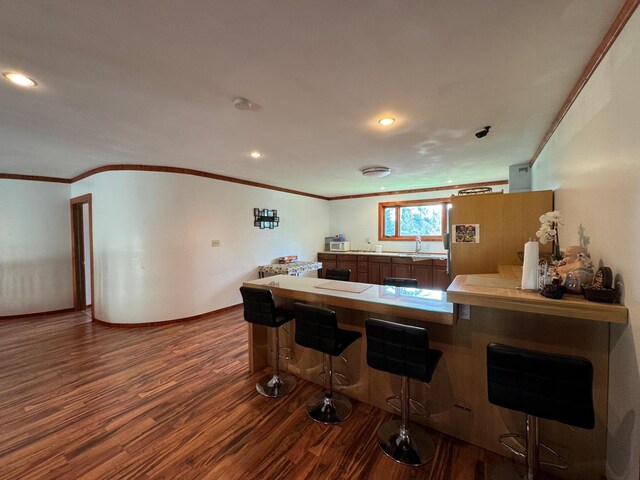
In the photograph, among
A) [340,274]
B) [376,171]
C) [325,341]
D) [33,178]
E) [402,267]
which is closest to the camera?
[325,341]

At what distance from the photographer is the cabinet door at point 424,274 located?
5656 millimetres

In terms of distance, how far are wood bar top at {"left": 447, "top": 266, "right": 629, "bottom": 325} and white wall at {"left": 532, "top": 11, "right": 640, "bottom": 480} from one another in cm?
8

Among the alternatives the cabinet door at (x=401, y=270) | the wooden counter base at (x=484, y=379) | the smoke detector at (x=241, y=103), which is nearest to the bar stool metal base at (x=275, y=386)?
the wooden counter base at (x=484, y=379)

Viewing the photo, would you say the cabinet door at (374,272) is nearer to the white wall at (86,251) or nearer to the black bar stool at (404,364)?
the black bar stool at (404,364)

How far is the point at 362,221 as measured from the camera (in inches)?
280

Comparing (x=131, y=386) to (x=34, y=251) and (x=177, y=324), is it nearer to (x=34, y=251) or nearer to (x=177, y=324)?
(x=177, y=324)

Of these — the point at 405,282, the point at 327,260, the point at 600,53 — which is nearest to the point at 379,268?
the point at 327,260

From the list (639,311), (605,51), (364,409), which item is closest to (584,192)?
(605,51)

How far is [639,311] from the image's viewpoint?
1.09 metres

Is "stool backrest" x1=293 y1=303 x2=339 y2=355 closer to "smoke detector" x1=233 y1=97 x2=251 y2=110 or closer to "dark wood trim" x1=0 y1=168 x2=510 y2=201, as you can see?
"smoke detector" x1=233 y1=97 x2=251 y2=110

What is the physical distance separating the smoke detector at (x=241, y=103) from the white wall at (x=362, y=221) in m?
5.10

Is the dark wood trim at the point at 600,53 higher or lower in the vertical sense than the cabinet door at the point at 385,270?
higher

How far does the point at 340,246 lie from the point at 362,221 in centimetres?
91

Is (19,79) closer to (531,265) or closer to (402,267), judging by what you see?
(531,265)
